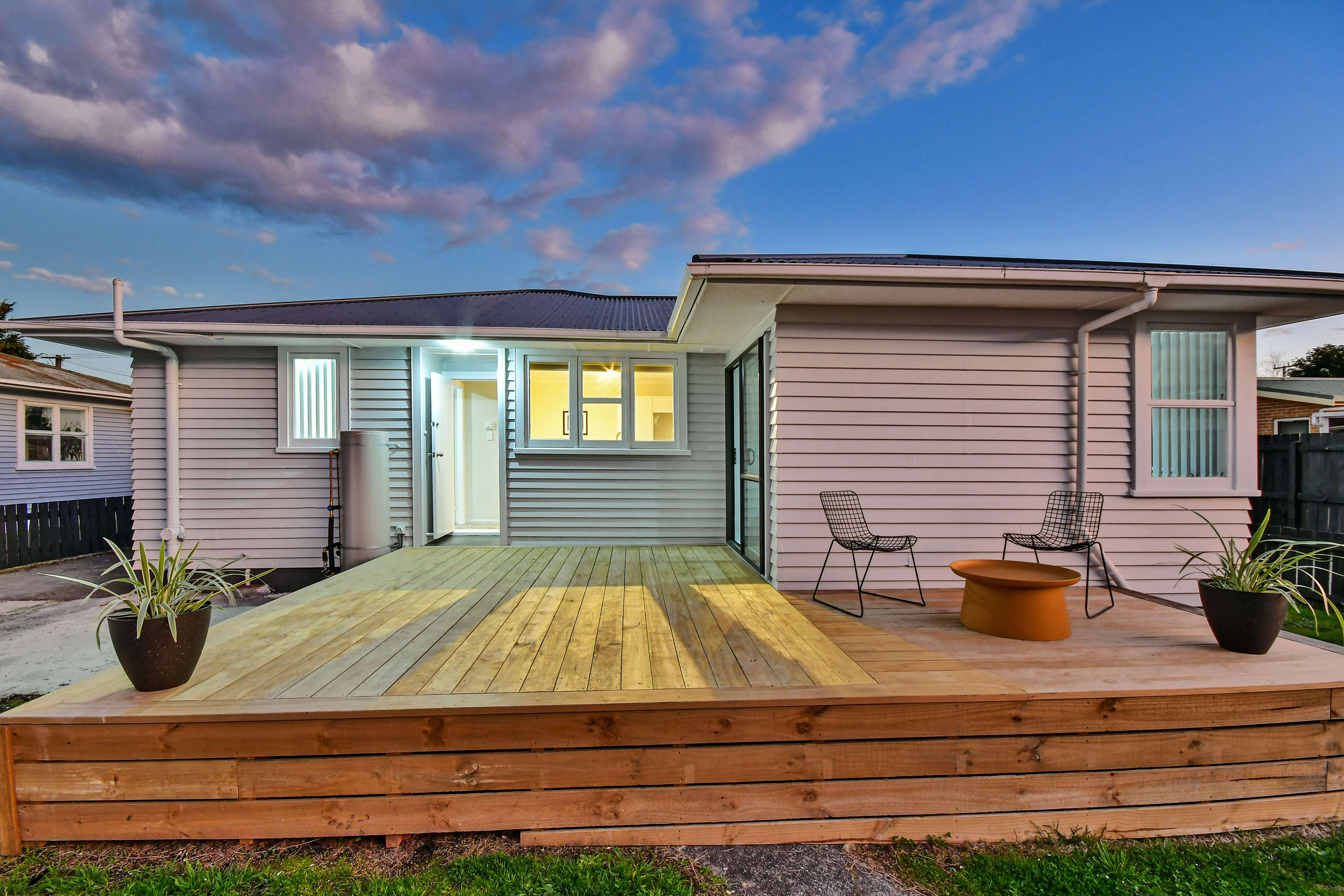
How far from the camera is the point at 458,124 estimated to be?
991 cm

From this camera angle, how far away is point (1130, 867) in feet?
5.68

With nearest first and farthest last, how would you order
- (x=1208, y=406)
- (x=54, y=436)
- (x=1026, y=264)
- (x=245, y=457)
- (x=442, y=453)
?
(x=1026, y=264) → (x=1208, y=406) → (x=245, y=457) → (x=442, y=453) → (x=54, y=436)

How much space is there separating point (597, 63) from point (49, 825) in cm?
862

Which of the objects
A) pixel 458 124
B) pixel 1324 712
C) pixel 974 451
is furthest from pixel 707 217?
pixel 1324 712

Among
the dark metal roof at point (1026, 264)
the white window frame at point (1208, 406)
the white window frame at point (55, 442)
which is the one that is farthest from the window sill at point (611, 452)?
the white window frame at point (55, 442)

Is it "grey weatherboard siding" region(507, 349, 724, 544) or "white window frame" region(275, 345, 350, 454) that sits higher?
"white window frame" region(275, 345, 350, 454)

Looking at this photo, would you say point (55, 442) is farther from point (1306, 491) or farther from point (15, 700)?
point (1306, 491)

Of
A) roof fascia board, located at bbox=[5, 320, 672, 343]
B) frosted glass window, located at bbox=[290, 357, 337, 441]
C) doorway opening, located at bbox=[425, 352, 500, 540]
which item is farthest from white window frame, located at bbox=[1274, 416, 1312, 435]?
frosted glass window, located at bbox=[290, 357, 337, 441]

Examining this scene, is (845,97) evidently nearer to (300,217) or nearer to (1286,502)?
(1286,502)

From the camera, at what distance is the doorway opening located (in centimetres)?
583

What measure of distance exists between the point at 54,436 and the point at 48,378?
1310mm

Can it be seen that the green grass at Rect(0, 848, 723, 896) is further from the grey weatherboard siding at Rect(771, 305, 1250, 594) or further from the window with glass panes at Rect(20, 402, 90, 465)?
the window with glass panes at Rect(20, 402, 90, 465)

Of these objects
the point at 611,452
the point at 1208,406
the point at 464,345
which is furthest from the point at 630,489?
the point at 1208,406

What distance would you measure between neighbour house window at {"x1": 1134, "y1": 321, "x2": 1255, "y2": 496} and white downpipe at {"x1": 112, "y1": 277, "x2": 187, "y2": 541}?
8.89 m
